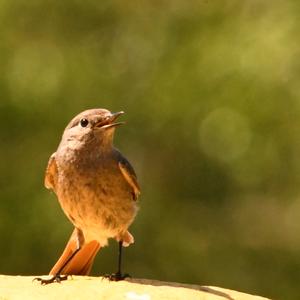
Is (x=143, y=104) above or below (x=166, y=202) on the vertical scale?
A: above

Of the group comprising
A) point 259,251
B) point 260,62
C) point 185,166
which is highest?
point 260,62

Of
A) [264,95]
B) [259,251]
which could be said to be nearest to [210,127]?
[264,95]

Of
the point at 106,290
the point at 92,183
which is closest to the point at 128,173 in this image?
the point at 92,183

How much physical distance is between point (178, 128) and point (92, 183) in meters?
5.43

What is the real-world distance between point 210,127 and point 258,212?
202cm

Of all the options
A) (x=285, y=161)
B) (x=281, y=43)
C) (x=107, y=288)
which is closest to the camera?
(x=107, y=288)

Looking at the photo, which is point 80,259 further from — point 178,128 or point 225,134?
point 178,128

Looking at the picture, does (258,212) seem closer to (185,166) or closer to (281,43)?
(185,166)

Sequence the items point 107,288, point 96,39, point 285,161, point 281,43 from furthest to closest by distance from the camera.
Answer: point 96,39 < point 285,161 < point 281,43 < point 107,288

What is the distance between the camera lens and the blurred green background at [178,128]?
42.9 ft

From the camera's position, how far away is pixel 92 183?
28.0ft

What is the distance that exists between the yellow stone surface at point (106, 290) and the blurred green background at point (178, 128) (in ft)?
16.5

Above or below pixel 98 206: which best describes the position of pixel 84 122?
above

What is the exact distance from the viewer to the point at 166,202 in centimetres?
1414
